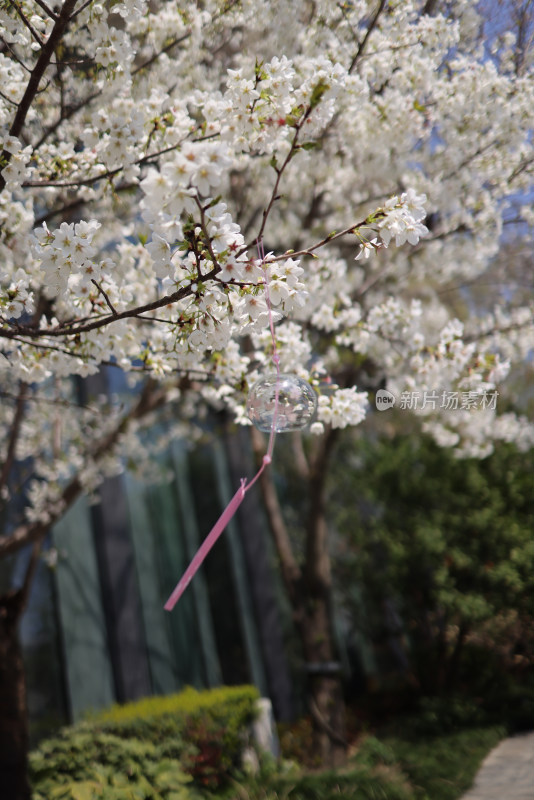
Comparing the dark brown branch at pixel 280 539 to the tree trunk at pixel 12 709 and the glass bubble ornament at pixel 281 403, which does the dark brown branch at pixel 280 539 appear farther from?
the glass bubble ornament at pixel 281 403

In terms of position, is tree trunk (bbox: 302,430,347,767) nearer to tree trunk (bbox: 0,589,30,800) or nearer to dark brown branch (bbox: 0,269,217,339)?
tree trunk (bbox: 0,589,30,800)

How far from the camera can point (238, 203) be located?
6.19 m

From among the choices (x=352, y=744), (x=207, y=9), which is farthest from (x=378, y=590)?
(x=207, y=9)

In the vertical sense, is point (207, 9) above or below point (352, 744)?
above

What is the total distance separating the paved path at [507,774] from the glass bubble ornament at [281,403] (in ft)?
13.1

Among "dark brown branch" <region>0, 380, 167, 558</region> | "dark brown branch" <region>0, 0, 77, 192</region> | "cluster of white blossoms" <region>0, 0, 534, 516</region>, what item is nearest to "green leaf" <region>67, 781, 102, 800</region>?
"dark brown branch" <region>0, 380, 167, 558</region>

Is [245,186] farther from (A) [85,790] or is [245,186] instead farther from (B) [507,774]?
(B) [507,774]

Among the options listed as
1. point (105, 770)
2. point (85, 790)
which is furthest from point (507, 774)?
point (85, 790)

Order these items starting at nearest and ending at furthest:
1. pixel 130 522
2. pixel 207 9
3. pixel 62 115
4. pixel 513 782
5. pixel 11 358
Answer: pixel 11 358 < pixel 62 115 < pixel 207 9 < pixel 513 782 < pixel 130 522

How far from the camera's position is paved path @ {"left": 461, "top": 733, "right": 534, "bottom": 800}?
17.3 ft

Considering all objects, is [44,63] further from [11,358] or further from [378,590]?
[378,590]

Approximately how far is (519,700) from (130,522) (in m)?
4.60

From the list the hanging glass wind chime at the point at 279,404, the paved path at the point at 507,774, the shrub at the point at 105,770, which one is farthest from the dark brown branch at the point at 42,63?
the paved path at the point at 507,774

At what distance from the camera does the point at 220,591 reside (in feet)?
28.6
